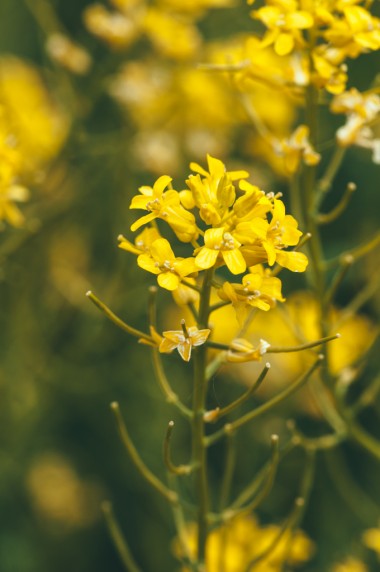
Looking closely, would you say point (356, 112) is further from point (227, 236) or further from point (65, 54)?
point (65, 54)

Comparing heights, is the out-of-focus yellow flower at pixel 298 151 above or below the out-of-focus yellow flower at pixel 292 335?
above

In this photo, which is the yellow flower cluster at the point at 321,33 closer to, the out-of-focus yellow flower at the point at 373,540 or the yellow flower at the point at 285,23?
the yellow flower at the point at 285,23

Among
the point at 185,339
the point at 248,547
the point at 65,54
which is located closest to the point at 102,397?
the point at 248,547

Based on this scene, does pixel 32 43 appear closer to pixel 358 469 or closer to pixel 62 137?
pixel 62 137

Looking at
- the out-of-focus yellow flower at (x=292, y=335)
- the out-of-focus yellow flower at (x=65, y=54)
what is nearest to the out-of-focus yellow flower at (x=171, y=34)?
the out-of-focus yellow flower at (x=65, y=54)

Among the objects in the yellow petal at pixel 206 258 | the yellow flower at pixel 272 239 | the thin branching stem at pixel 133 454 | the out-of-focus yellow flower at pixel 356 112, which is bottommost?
the thin branching stem at pixel 133 454

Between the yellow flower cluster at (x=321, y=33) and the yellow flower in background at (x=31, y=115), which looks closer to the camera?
the yellow flower cluster at (x=321, y=33)

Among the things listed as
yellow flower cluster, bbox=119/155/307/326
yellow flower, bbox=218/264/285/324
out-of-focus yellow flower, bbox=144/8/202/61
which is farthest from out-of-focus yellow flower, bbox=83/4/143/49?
yellow flower, bbox=218/264/285/324
